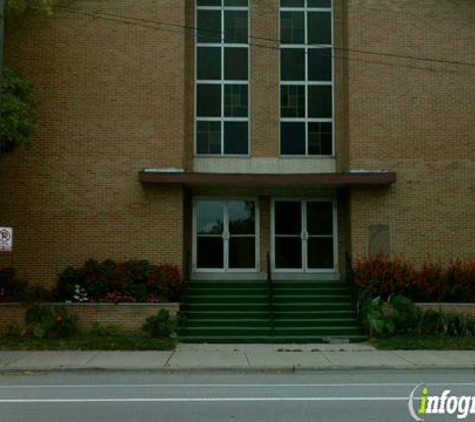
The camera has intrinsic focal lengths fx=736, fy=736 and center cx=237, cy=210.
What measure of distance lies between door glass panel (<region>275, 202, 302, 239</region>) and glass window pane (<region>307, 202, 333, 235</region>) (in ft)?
1.00

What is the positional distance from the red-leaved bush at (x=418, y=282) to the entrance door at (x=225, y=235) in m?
3.72

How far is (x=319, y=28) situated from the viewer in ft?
73.8

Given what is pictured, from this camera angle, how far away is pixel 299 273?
21.9 metres

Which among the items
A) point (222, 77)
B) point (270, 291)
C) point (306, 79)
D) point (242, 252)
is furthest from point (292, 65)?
point (270, 291)

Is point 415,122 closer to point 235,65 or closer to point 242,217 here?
point 235,65

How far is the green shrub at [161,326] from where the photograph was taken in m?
17.9

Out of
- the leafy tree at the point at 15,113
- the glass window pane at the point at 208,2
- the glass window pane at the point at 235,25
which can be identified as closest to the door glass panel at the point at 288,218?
the glass window pane at the point at 235,25

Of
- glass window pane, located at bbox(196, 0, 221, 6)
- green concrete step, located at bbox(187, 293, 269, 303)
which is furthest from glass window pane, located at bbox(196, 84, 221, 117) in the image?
green concrete step, located at bbox(187, 293, 269, 303)

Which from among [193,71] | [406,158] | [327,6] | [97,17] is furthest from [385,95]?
[97,17]

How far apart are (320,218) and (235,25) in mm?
6417

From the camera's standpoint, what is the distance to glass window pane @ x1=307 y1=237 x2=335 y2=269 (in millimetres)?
21969

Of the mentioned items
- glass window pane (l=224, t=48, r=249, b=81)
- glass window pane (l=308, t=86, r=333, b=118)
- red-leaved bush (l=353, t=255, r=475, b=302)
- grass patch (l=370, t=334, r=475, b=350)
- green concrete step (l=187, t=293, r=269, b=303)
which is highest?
glass window pane (l=224, t=48, r=249, b=81)

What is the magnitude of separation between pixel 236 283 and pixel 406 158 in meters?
5.98

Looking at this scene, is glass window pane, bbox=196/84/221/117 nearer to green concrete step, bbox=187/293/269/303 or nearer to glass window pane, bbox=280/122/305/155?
glass window pane, bbox=280/122/305/155
